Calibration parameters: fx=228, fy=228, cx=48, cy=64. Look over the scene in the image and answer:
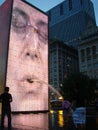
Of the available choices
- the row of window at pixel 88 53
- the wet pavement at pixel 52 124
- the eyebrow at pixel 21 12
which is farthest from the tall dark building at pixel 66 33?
the wet pavement at pixel 52 124

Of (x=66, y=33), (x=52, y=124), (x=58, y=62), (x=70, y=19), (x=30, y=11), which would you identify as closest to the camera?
(x=52, y=124)

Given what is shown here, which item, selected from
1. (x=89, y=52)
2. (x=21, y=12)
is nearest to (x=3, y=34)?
(x=21, y=12)

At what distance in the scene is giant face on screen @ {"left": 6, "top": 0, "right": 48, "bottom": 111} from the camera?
23.1 metres

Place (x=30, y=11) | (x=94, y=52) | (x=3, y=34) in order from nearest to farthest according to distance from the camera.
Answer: (x=3, y=34) < (x=30, y=11) < (x=94, y=52)

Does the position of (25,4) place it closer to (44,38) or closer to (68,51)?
(44,38)

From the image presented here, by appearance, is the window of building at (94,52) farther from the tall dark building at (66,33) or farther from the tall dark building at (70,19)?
the tall dark building at (70,19)

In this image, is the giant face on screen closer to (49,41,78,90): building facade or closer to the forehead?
the forehead

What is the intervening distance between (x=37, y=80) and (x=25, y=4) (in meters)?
8.89

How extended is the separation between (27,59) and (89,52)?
84.7 meters

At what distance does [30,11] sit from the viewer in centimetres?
2684

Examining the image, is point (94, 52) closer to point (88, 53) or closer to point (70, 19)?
point (88, 53)

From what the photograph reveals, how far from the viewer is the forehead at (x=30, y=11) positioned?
1007 inches

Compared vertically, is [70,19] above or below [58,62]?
above

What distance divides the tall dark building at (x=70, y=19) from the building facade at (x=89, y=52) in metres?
32.7
